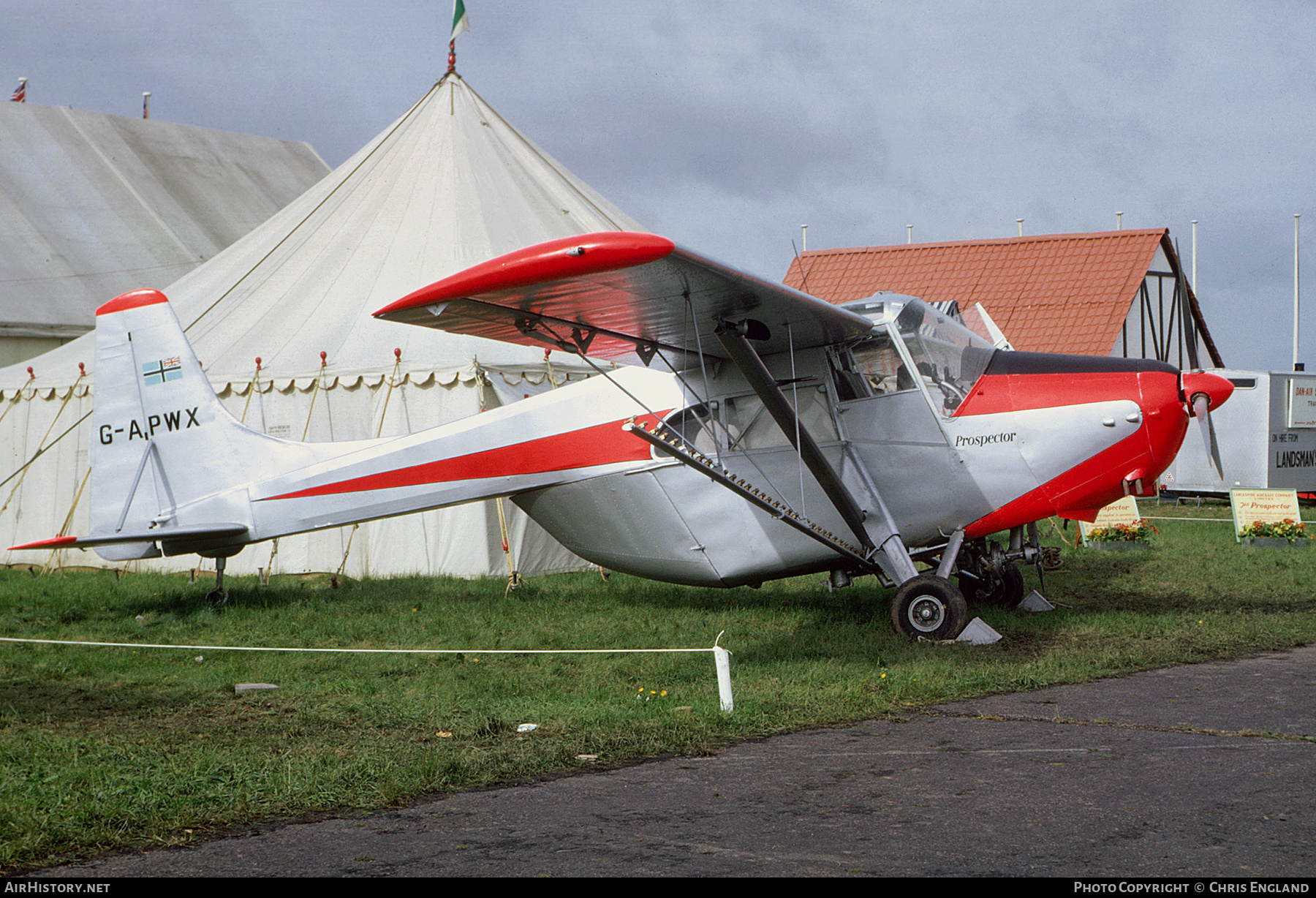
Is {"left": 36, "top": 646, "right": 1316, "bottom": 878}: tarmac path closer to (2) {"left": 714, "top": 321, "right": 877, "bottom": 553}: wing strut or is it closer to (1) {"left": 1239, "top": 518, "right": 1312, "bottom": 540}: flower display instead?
(2) {"left": 714, "top": 321, "right": 877, "bottom": 553}: wing strut

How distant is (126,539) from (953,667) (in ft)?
23.1

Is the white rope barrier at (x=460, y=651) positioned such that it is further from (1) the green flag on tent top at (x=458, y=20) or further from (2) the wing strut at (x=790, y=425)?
(1) the green flag on tent top at (x=458, y=20)

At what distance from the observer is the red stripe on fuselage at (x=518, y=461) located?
394 inches

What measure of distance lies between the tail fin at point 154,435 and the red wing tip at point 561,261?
4944 mm

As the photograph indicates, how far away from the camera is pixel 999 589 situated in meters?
10.4

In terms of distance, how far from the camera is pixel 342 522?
1046 cm

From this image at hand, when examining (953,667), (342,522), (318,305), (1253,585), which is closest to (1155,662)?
(953,667)

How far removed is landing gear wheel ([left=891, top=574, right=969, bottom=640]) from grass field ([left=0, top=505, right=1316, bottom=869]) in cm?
22

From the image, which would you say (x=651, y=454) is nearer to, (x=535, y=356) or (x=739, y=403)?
(x=739, y=403)

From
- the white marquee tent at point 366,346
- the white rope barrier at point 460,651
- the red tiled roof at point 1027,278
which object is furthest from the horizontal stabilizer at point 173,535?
→ the red tiled roof at point 1027,278

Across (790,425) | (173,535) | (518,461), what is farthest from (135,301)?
(790,425)

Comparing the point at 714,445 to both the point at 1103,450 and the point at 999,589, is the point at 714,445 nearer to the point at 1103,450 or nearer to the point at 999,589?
the point at 1103,450

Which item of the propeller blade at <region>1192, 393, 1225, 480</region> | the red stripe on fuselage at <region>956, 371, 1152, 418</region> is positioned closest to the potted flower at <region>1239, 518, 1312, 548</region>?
the propeller blade at <region>1192, 393, 1225, 480</region>

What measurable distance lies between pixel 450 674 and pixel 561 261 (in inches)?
120
